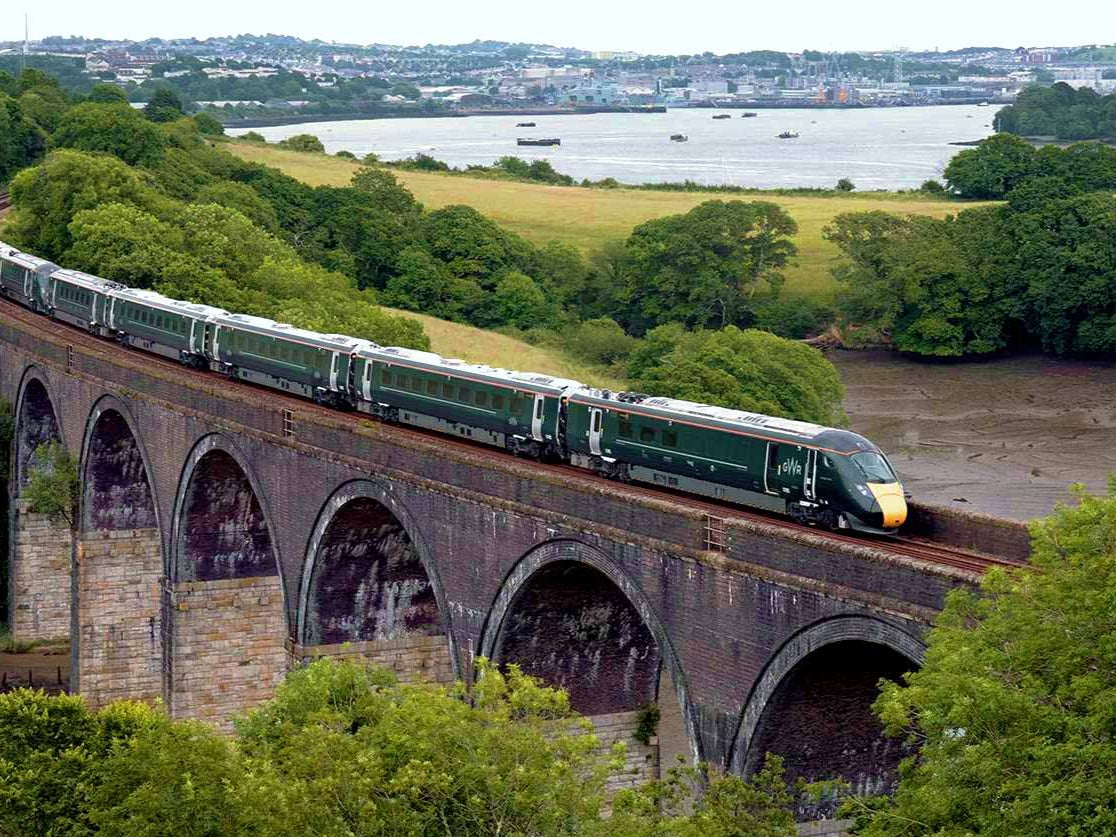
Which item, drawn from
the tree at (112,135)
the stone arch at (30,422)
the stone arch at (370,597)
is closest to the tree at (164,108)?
the tree at (112,135)

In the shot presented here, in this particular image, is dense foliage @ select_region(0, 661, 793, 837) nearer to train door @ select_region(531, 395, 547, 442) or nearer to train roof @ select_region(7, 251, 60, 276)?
train door @ select_region(531, 395, 547, 442)

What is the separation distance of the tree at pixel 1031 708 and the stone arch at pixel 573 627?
51.2 ft

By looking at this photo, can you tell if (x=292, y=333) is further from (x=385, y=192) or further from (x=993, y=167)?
(x=993, y=167)

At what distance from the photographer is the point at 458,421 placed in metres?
52.7

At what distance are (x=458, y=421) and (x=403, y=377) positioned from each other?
122 inches

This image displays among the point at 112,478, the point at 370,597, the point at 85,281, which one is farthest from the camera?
the point at 85,281

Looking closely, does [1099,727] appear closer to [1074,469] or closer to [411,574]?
[411,574]

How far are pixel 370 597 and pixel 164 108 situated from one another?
115635 mm

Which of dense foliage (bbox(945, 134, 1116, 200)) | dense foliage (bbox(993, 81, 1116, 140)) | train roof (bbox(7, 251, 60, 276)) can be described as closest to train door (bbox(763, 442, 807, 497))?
train roof (bbox(7, 251, 60, 276))

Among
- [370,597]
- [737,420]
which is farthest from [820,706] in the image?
[370,597]

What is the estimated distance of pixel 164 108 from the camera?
162125mm

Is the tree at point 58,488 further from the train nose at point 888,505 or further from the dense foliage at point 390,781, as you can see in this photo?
the train nose at point 888,505

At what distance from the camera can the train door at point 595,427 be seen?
154 ft

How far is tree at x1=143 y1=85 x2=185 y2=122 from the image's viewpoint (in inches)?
6294
